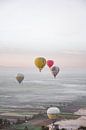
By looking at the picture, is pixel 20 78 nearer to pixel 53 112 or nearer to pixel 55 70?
pixel 55 70

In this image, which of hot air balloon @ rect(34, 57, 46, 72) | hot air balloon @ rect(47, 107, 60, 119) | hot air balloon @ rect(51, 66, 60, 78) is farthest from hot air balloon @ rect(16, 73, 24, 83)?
hot air balloon @ rect(47, 107, 60, 119)

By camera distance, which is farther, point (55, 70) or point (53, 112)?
point (55, 70)

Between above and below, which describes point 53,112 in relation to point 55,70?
below

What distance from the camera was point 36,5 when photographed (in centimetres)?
384

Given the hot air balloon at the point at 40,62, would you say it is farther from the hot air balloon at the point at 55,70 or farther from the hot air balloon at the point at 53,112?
the hot air balloon at the point at 53,112

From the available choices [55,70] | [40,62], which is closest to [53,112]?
[55,70]

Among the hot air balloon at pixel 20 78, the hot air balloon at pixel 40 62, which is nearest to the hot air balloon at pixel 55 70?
the hot air balloon at pixel 40 62

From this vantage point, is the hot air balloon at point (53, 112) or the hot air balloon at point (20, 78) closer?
the hot air balloon at point (53, 112)

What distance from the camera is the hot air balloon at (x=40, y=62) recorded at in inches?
144

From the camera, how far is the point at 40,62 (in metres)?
3.68

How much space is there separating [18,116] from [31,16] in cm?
118

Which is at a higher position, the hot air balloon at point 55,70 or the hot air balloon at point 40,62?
the hot air balloon at point 40,62

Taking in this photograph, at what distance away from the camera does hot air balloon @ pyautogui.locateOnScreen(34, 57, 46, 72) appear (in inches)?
144

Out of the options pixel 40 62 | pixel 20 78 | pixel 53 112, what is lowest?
pixel 53 112
